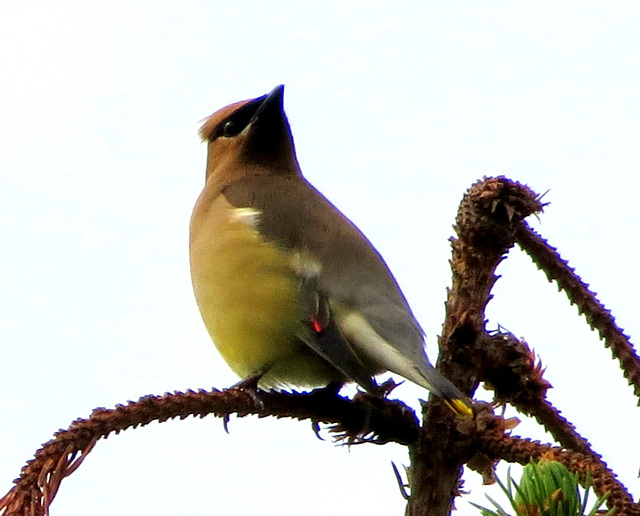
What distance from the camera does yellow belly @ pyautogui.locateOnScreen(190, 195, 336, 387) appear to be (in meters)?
3.39

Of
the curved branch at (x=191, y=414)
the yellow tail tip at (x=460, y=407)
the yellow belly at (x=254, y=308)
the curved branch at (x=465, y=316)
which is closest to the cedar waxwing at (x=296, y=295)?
the yellow belly at (x=254, y=308)

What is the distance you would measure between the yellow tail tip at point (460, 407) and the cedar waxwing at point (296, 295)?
89 cm

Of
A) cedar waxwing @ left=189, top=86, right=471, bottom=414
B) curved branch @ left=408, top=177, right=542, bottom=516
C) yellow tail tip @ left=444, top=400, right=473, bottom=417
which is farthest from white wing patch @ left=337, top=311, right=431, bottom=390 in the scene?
yellow tail tip @ left=444, top=400, right=473, bottom=417

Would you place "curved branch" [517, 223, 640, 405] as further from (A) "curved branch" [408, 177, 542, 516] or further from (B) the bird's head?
(B) the bird's head

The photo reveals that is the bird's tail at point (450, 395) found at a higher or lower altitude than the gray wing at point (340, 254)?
lower

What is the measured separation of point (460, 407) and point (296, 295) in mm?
1454

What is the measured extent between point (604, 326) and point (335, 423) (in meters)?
0.64

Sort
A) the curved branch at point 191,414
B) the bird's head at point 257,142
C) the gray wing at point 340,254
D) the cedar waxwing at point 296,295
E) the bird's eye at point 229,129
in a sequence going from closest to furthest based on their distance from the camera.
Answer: the curved branch at point 191,414
the cedar waxwing at point 296,295
the gray wing at point 340,254
the bird's head at point 257,142
the bird's eye at point 229,129

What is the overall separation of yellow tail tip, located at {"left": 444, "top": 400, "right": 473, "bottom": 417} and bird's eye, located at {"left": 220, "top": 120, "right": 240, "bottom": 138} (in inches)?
116

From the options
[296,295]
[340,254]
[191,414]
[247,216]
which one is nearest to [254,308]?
[296,295]

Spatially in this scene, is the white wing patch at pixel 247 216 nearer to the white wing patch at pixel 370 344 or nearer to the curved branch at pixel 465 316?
the white wing patch at pixel 370 344

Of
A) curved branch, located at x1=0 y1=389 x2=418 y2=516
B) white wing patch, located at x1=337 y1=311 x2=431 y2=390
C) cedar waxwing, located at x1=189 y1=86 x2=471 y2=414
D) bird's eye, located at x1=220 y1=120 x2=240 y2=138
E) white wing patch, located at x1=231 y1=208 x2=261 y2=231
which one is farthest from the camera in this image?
bird's eye, located at x1=220 y1=120 x2=240 y2=138

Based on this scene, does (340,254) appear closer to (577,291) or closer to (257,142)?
(257,142)

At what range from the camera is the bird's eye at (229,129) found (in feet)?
15.8
